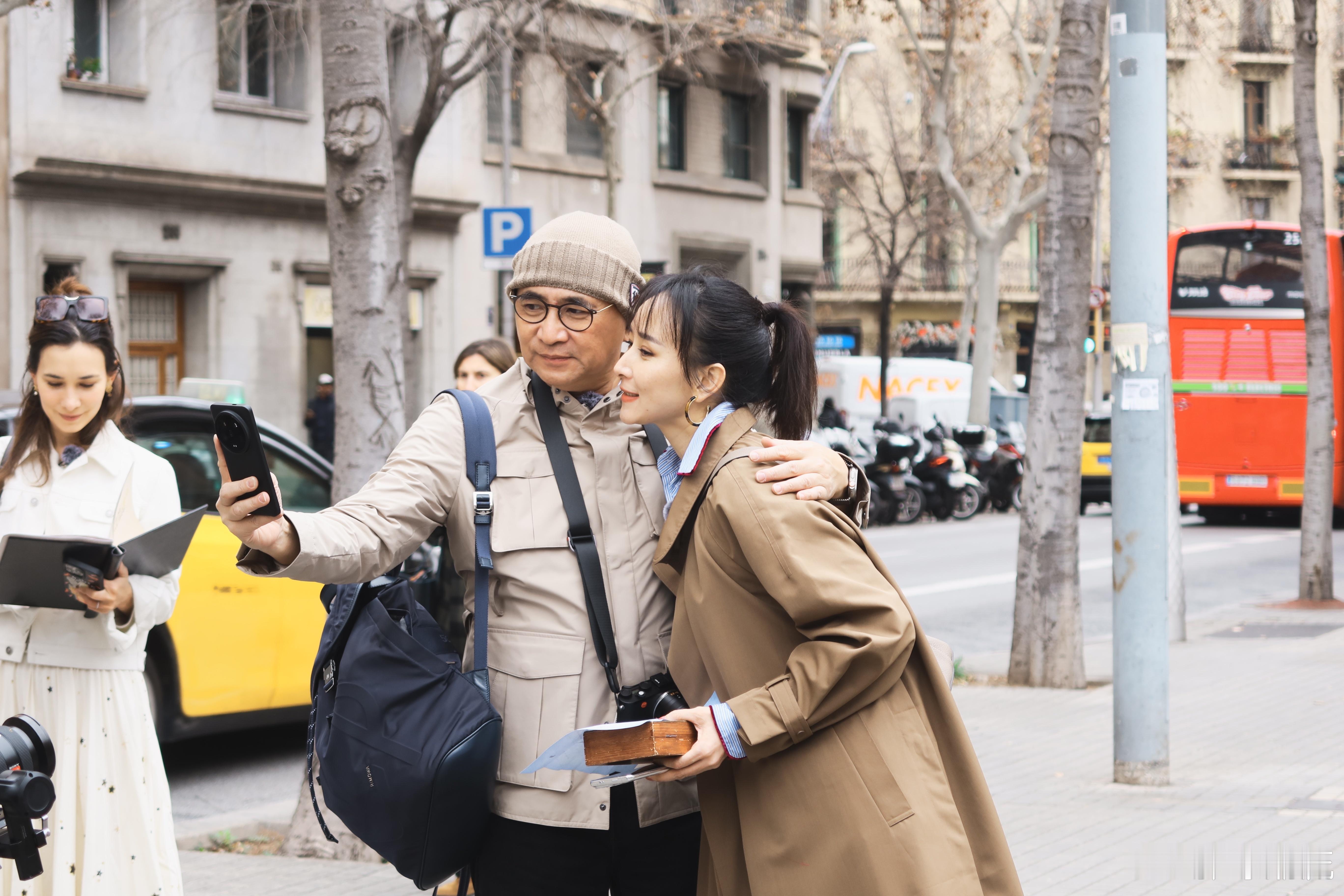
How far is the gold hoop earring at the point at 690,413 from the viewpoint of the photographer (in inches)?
104

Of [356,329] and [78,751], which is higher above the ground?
[356,329]

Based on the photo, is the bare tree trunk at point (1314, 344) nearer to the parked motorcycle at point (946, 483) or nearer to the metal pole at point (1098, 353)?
the parked motorcycle at point (946, 483)

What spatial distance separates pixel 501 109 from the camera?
26219mm

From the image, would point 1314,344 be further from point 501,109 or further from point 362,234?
point 501,109

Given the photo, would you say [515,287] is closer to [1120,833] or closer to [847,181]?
[1120,833]

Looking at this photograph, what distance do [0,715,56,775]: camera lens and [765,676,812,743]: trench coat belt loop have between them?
1166 mm

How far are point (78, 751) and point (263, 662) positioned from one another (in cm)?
343

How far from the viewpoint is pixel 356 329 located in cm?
568

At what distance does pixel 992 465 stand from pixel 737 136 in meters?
9.75

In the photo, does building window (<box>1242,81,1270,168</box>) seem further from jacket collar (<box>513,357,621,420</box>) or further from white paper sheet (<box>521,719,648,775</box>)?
white paper sheet (<box>521,719,648,775</box>)

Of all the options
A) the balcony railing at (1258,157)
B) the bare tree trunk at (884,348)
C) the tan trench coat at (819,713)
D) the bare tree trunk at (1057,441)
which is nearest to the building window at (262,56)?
the bare tree trunk at (884,348)

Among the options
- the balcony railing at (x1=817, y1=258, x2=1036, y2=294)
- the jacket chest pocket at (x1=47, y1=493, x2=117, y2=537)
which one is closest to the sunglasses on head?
the jacket chest pocket at (x1=47, y1=493, x2=117, y2=537)

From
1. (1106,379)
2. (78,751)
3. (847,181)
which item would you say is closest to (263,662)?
(78,751)

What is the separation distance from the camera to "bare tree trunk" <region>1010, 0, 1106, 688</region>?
9.11 metres
